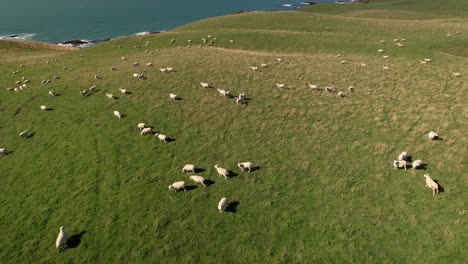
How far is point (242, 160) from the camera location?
25.5 m

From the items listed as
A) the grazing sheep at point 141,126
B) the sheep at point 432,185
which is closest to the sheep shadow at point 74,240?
the grazing sheep at point 141,126

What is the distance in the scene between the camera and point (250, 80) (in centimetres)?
3919

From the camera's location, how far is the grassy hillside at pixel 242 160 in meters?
18.4

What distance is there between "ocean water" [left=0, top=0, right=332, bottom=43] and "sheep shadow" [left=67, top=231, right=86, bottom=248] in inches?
4102

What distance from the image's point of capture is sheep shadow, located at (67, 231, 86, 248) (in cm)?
1892

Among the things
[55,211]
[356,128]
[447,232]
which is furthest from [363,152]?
[55,211]

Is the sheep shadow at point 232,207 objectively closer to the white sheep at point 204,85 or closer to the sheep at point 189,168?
the sheep at point 189,168

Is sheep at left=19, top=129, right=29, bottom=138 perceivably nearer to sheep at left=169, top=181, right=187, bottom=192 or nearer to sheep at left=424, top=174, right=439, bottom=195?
sheep at left=169, top=181, right=187, bottom=192

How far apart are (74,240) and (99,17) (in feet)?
517

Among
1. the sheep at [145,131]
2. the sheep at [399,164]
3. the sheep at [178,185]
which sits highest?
the sheep at [399,164]

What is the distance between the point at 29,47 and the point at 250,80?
66.3 m

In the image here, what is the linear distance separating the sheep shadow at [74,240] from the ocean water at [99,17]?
342ft

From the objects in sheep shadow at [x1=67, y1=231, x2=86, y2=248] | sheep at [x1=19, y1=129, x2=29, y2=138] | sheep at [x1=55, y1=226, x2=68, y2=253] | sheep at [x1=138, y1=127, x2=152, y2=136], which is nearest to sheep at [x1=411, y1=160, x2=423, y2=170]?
sheep at [x1=138, y1=127, x2=152, y2=136]

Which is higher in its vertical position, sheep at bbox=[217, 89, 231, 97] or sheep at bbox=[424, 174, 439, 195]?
sheep at bbox=[217, 89, 231, 97]
